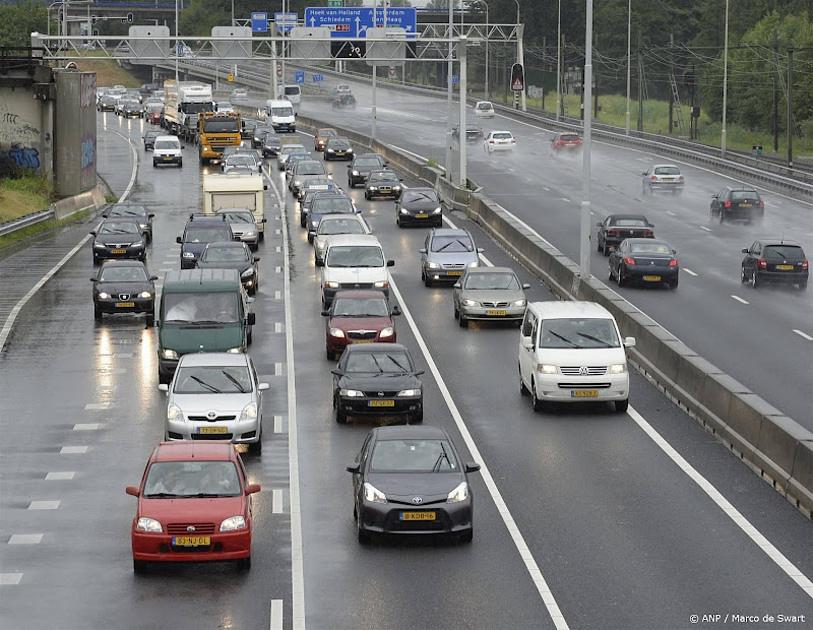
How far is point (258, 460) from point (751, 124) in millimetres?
112746

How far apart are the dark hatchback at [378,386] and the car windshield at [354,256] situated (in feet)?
46.4

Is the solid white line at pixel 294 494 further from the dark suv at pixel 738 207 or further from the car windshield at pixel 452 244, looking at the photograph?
the dark suv at pixel 738 207

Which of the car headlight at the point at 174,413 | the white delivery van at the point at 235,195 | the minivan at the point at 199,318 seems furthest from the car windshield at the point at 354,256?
the car headlight at the point at 174,413

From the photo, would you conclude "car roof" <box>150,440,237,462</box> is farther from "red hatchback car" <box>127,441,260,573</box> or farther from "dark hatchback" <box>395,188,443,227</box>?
"dark hatchback" <box>395,188,443,227</box>

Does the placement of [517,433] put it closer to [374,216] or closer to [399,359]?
[399,359]

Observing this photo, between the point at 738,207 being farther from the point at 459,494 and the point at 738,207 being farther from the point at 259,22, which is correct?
the point at 259,22

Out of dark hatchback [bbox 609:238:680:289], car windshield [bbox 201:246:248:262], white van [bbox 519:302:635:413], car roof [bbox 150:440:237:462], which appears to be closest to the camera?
car roof [bbox 150:440:237:462]

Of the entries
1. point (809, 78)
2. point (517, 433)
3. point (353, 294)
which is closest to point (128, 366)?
point (353, 294)

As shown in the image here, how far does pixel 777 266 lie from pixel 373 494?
99.9 feet

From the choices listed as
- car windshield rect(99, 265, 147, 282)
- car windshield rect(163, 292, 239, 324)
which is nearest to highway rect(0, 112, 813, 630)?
car windshield rect(163, 292, 239, 324)

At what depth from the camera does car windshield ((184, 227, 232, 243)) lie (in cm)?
4959

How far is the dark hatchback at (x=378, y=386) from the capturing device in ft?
91.2

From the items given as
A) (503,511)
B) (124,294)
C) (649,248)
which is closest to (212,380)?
(503,511)

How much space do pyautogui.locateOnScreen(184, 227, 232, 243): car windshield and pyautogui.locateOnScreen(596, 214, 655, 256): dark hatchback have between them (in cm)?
1334
